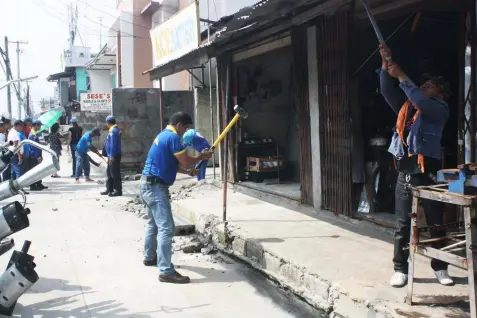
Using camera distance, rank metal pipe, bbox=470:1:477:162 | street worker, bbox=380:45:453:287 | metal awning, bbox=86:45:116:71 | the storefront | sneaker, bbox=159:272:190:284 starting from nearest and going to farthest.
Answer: street worker, bbox=380:45:453:287
metal pipe, bbox=470:1:477:162
sneaker, bbox=159:272:190:284
the storefront
metal awning, bbox=86:45:116:71

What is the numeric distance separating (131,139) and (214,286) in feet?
31.1

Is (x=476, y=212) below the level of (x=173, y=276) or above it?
above

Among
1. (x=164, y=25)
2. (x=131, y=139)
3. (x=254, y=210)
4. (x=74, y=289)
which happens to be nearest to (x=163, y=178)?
(x=74, y=289)

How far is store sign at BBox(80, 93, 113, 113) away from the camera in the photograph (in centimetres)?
2414

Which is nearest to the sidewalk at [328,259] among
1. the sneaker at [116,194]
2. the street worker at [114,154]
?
the street worker at [114,154]

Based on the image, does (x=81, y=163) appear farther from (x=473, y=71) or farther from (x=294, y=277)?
(x=473, y=71)

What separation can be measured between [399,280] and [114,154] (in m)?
7.44

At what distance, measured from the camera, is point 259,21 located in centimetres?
615

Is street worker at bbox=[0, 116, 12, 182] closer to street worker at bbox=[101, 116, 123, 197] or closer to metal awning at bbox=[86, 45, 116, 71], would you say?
street worker at bbox=[101, 116, 123, 197]

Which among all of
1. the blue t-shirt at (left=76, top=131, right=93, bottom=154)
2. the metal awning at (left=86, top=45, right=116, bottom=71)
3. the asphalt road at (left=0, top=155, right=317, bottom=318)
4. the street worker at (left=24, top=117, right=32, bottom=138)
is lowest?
the asphalt road at (left=0, top=155, right=317, bottom=318)

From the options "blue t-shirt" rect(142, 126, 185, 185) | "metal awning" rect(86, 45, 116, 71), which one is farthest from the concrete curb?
"metal awning" rect(86, 45, 116, 71)

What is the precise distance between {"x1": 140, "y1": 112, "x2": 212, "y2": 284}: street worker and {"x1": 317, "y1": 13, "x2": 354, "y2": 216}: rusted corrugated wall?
2093mm

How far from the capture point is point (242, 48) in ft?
29.6

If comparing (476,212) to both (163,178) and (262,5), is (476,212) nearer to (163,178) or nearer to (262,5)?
(163,178)
